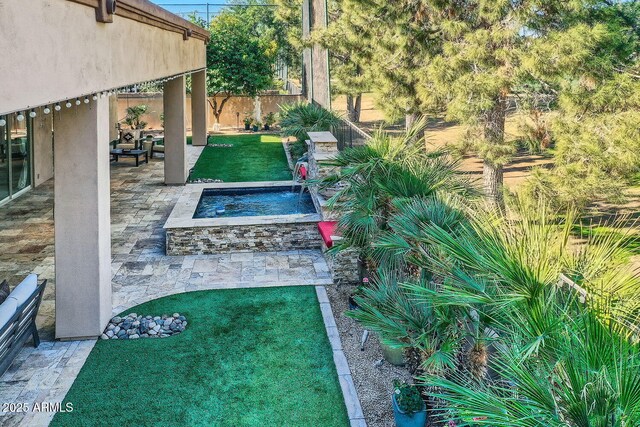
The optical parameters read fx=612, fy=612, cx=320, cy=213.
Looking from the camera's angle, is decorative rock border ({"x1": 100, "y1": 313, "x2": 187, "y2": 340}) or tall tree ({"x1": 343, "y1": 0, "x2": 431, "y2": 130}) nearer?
decorative rock border ({"x1": 100, "y1": 313, "x2": 187, "y2": 340})

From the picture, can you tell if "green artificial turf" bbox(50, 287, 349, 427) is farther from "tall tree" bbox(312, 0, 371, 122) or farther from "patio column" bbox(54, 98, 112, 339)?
"tall tree" bbox(312, 0, 371, 122)

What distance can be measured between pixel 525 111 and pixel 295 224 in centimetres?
709

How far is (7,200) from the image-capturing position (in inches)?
600

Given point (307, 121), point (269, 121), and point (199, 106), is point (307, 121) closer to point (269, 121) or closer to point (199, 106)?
point (199, 106)

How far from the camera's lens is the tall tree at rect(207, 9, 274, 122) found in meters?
30.5

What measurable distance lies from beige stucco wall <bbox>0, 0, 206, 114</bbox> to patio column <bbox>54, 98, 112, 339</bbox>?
26.8 inches

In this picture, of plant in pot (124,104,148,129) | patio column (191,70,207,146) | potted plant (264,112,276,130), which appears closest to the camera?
patio column (191,70,207,146)

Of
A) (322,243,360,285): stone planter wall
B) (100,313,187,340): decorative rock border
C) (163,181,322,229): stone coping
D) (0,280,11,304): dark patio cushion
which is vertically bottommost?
(100,313,187,340): decorative rock border

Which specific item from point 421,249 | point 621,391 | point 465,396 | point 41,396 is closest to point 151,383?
point 41,396

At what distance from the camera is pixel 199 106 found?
977 inches

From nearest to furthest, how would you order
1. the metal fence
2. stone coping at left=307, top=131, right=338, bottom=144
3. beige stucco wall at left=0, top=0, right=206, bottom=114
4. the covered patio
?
beige stucco wall at left=0, top=0, right=206, bottom=114, the covered patio, stone coping at left=307, top=131, right=338, bottom=144, the metal fence

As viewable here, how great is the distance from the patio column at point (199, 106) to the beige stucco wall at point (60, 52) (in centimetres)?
1514

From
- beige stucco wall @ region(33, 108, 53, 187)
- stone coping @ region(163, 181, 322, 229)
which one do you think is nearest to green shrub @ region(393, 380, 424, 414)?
stone coping @ region(163, 181, 322, 229)

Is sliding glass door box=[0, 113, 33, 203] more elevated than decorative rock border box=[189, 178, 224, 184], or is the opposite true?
sliding glass door box=[0, 113, 33, 203]
